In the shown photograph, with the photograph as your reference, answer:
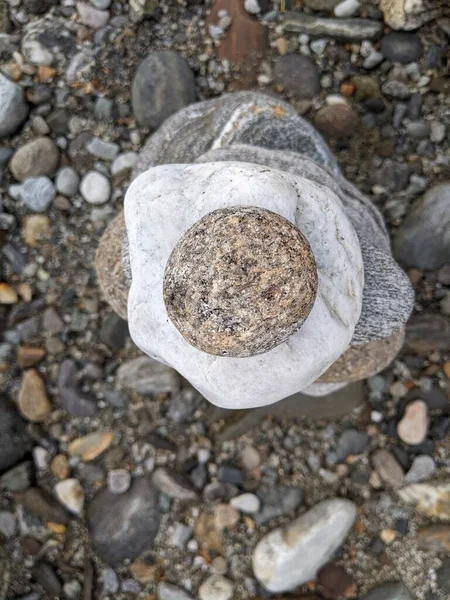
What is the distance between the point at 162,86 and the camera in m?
2.59

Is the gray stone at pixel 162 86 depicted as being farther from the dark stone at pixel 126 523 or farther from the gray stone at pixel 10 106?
the dark stone at pixel 126 523

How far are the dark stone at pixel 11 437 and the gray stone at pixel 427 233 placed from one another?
6.71 feet

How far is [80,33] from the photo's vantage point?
2715mm

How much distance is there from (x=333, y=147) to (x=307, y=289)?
169 centimetres

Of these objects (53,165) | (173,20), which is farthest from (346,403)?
(173,20)

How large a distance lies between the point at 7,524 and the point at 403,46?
3080 mm

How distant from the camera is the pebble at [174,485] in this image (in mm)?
2598

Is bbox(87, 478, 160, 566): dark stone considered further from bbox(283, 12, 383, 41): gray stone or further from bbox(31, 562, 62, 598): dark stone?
bbox(283, 12, 383, 41): gray stone

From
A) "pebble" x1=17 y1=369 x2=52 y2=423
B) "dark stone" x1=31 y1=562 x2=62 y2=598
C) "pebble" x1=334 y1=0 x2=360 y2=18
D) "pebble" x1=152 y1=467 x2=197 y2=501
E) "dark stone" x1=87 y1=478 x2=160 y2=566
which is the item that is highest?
"pebble" x1=334 y1=0 x2=360 y2=18

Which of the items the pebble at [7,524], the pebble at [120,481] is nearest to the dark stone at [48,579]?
the pebble at [7,524]

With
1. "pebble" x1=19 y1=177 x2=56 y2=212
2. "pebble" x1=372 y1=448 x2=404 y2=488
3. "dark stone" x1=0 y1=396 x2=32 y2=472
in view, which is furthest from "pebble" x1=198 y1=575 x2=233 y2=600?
"pebble" x1=19 y1=177 x2=56 y2=212

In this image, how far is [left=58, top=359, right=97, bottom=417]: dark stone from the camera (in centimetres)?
270

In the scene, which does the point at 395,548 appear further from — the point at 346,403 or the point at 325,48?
the point at 325,48

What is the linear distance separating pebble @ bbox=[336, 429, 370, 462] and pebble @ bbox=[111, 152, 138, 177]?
5.56 ft
